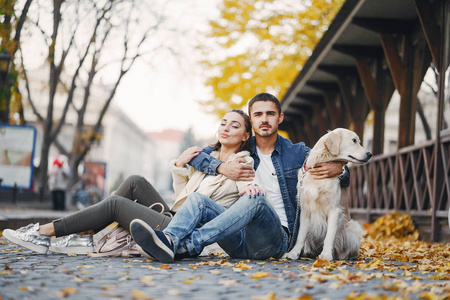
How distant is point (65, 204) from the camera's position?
21.3 meters

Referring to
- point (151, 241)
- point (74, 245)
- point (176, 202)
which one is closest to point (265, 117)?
point (176, 202)

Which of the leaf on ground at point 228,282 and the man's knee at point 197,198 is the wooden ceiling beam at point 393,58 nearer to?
the man's knee at point 197,198

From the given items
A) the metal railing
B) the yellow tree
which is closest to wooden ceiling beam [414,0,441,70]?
the metal railing

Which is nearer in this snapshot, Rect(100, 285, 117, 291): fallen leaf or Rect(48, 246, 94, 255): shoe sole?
Rect(100, 285, 117, 291): fallen leaf

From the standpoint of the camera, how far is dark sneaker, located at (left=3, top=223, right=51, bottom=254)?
542 centimetres

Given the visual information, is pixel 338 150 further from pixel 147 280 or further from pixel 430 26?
pixel 430 26

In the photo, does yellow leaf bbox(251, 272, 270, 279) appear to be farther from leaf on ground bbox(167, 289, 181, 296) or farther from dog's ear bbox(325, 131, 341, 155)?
dog's ear bbox(325, 131, 341, 155)

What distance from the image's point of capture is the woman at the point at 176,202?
549 centimetres

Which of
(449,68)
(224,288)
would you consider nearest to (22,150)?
(449,68)

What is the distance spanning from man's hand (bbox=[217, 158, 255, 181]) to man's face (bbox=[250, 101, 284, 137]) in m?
0.50

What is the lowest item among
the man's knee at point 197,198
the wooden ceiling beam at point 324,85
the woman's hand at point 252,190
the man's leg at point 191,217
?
the man's leg at point 191,217

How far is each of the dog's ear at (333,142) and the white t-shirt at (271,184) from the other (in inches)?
22.2

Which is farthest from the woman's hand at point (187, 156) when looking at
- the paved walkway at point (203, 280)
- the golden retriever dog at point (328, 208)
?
the golden retriever dog at point (328, 208)

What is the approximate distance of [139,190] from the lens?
6109 mm
